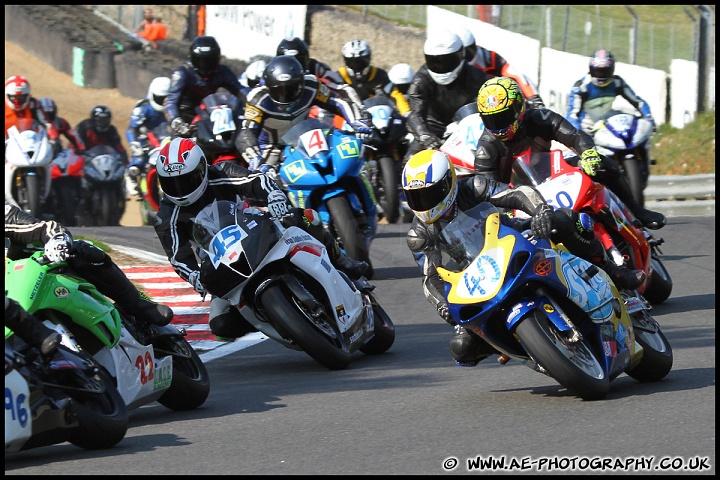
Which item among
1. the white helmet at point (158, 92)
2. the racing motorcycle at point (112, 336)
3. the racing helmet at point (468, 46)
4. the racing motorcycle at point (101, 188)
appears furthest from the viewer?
the white helmet at point (158, 92)

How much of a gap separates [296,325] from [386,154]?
28.6ft

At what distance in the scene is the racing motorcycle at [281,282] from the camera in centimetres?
888

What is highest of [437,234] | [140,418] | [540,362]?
[437,234]

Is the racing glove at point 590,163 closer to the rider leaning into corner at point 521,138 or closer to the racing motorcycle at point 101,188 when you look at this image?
the rider leaning into corner at point 521,138

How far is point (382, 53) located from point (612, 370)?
2413cm

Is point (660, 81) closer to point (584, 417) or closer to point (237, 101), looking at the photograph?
point (237, 101)

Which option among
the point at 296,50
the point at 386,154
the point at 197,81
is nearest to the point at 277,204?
the point at 197,81

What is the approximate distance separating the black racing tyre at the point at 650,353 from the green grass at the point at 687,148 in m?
13.4

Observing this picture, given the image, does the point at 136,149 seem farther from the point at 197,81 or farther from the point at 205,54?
the point at 205,54

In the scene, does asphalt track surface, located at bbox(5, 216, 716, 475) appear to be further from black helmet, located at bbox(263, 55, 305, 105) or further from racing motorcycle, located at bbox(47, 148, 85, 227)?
racing motorcycle, located at bbox(47, 148, 85, 227)

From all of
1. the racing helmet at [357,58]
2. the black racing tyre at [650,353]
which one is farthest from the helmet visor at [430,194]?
the racing helmet at [357,58]

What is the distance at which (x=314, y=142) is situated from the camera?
12.4 m

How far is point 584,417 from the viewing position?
22.8 ft

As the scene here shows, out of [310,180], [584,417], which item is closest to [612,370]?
[584,417]
